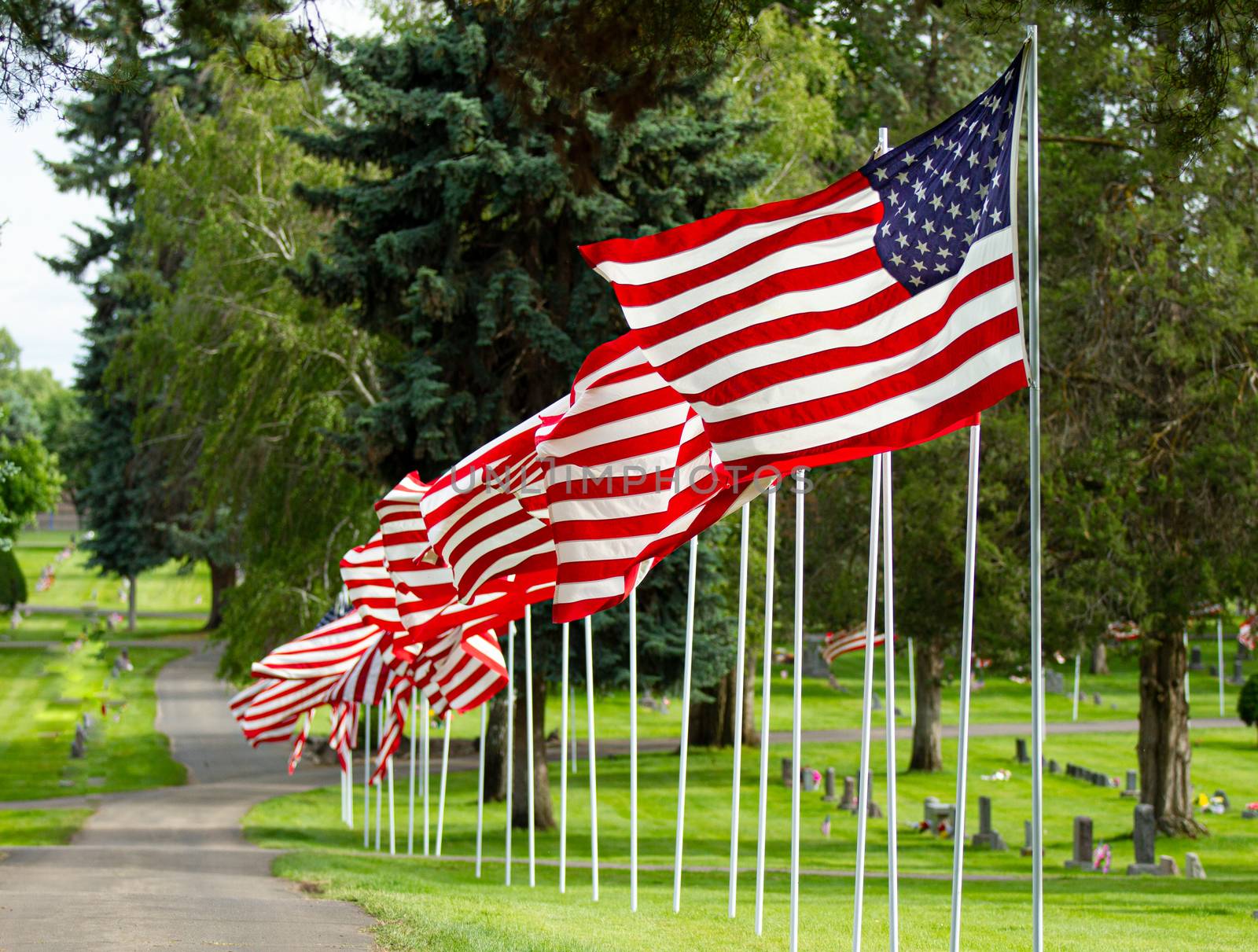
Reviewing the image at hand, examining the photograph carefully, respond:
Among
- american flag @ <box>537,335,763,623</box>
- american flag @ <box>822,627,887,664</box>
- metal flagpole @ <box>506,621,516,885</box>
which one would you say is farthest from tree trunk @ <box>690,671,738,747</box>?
american flag @ <box>537,335,763,623</box>

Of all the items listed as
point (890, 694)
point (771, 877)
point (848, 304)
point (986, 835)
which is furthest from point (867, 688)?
point (986, 835)

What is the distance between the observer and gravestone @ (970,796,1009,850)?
24609 millimetres

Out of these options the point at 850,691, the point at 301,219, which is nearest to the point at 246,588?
the point at 301,219

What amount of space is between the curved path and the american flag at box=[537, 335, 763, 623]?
3331mm

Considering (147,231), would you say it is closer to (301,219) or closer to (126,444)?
(301,219)

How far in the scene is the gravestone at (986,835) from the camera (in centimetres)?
2461

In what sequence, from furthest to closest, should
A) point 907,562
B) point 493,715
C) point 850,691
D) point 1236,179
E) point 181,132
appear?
point 850,691 < point 181,132 < point 493,715 < point 907,562 < point 1236,179

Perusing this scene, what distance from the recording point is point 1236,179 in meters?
21.4

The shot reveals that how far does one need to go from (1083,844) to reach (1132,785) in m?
11.4

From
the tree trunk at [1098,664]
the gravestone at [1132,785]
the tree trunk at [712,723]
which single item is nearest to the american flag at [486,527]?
the gravestone at [1132,785]

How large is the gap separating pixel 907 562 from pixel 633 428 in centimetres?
1377

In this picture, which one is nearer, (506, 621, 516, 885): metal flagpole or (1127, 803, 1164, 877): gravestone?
(506, 621, 516, 885): metal flagpole

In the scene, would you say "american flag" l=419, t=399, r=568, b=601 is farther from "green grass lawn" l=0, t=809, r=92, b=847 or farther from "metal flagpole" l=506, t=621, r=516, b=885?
"green grass lawn" l=0, t=809, r=92, b=847

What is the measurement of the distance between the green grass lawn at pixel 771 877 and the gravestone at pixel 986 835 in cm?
65
